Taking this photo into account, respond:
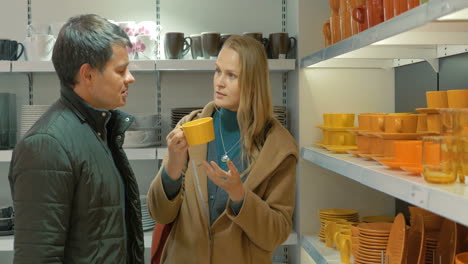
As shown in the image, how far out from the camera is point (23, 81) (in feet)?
12.1

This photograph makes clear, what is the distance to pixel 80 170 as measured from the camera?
147 centimetres

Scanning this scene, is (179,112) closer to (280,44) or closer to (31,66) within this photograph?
(280,44)

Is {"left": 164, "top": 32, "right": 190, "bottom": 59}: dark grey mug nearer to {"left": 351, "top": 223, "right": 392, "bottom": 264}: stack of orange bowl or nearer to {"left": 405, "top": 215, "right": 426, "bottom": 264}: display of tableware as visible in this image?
{"left": 351, "top": 223, "right": 392, "bottom": 264}: stack of orange bowl

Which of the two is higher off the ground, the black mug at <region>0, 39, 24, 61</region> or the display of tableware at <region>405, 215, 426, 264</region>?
the black mug at <region>0, 39, 24, 61</region>

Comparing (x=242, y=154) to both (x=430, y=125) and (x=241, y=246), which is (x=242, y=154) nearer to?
(x=241, y=246)

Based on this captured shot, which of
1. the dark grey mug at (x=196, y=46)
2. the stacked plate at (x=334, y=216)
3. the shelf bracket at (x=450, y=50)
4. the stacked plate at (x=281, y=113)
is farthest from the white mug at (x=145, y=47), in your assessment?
the shelf bracket at (x=450, y=50)

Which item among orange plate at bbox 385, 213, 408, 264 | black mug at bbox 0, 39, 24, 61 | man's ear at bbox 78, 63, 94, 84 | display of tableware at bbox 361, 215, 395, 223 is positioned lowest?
display of tableware at bbox 361, 215, 395, 223

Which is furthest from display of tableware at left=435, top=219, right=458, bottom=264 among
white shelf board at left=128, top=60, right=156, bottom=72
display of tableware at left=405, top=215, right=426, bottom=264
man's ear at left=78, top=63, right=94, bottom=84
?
white shelf board at left=128, top=60, right=156, bottom=72

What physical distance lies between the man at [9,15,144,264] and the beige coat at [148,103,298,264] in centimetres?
33

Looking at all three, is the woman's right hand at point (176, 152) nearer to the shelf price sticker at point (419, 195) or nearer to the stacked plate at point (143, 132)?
the shelf price sticker at point (419, 195)

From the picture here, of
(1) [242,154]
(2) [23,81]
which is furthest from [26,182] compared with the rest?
(2) [23,81]

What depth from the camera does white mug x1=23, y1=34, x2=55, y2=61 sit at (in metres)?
3.25

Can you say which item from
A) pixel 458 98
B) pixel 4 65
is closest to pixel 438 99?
pixel 458 98

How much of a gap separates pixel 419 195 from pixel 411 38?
26.6 inches
